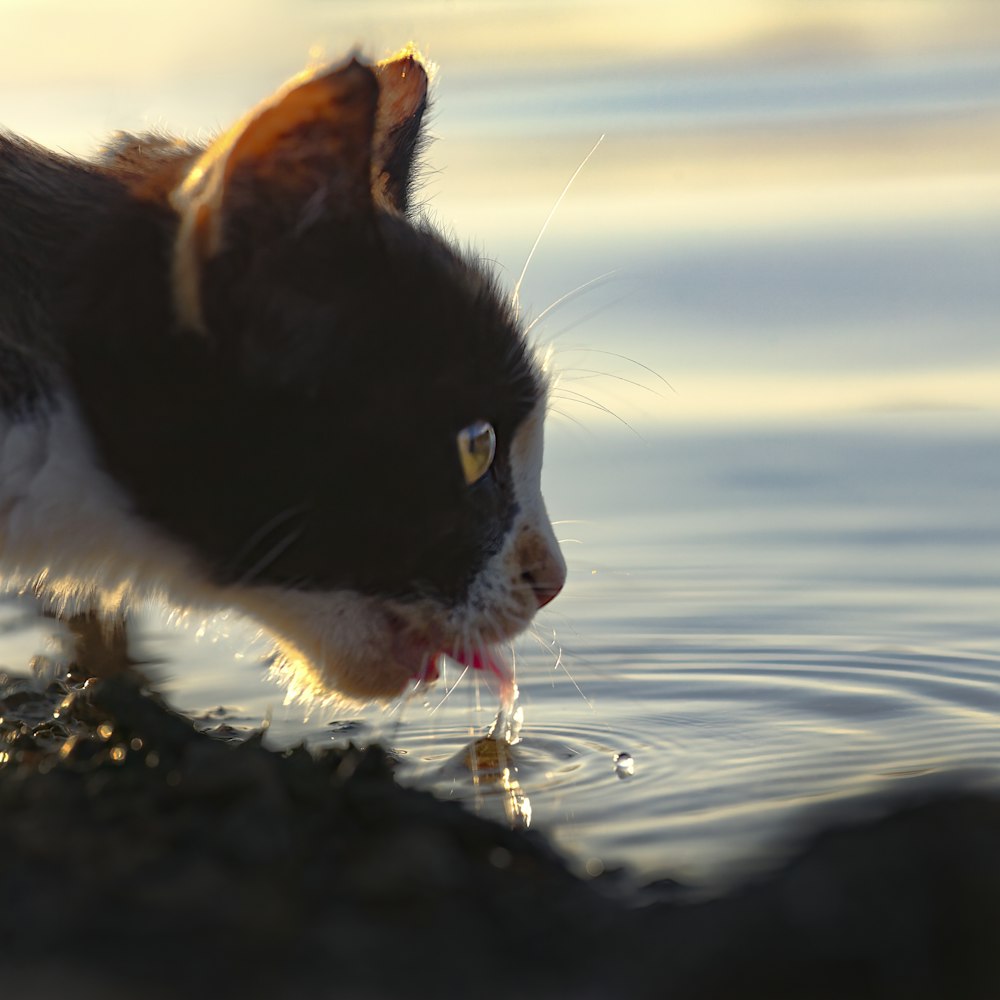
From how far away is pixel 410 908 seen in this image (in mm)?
1133

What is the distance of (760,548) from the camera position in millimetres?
3701

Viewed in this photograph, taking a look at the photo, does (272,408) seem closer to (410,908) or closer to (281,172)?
(281,172)

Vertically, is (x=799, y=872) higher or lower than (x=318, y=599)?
lower

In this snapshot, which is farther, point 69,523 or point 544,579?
point 544,579

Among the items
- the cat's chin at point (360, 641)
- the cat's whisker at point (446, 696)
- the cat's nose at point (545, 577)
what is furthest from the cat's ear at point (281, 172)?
the cat's whisker at point (446, 696)

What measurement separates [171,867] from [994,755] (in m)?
1.78

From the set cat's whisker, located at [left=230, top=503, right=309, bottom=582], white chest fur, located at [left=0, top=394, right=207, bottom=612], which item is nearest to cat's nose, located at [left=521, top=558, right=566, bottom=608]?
cat's whisker, located at [left=230, top=503, right=309, bottom=582]

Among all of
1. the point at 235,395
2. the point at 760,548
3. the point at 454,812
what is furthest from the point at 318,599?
the point at 760,548

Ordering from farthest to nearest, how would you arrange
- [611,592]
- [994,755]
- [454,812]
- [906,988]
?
1. [611,592]
2. [994,755]
3. [454,812]
4. [906,988]

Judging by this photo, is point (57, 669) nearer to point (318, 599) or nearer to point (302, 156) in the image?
point (318, 599)

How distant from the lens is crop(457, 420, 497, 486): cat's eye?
226 centimetres

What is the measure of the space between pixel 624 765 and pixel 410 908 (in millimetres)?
1382

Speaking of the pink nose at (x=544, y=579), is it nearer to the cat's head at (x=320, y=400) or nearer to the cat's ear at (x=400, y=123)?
the cat's head at (x=320, y=400)

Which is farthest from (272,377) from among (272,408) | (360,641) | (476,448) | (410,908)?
(410,908)
